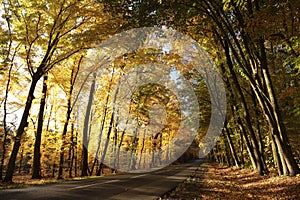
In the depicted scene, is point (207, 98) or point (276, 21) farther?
point (207, 98)

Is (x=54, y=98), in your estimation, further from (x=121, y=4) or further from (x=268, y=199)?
(x=268, y=199)

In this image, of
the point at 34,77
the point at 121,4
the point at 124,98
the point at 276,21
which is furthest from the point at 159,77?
the point at 276,21

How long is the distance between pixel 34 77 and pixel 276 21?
13270 millimetres

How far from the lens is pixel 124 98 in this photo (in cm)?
2825

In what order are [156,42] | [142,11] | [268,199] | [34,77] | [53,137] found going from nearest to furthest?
[268,199] < [142,11] < [34,77] < [156,42] < [53,137]

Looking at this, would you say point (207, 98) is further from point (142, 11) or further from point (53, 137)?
point (142, 11)

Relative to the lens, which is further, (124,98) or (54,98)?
(54,98)

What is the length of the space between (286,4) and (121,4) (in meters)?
6.33

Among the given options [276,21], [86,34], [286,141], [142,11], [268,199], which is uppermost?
[86,34]

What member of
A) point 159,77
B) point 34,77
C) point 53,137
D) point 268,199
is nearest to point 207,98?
point 159,77

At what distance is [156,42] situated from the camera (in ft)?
62.3

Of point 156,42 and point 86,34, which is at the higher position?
point 156,42

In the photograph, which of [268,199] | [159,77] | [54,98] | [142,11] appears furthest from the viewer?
[54,98]

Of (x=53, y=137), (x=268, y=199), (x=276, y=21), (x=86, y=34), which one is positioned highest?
(x=86, y=34)
